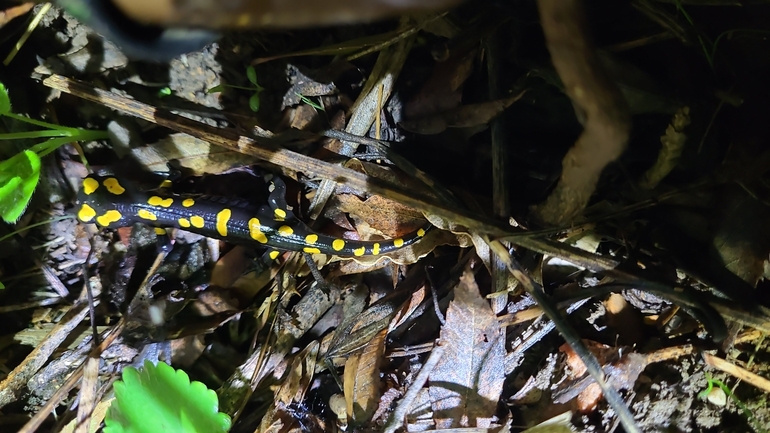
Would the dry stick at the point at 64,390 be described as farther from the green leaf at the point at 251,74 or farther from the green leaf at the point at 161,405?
the green leaf at the point at 251,74

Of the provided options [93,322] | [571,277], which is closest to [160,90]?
[93,322]

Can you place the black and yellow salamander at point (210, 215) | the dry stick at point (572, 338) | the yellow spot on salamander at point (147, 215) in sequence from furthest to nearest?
the yellow spot on salamander at point (147, 215) → the black and yellow salamander at point (210, 215) → the dry stick at point (572, 338)

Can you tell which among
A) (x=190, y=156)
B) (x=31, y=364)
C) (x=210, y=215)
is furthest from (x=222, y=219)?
(x=31, y=364)

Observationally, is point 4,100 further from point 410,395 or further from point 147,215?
point 410,395

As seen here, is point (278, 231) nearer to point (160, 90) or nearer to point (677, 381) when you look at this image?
point (160, 90)

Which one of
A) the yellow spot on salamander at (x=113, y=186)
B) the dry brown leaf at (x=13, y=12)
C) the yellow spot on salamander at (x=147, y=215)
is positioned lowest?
the yellow spot on salamander at (x=147, y=215)

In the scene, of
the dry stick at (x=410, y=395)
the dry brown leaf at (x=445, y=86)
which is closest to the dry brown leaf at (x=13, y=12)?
the dry brown leaf at (x=445, y=86)
